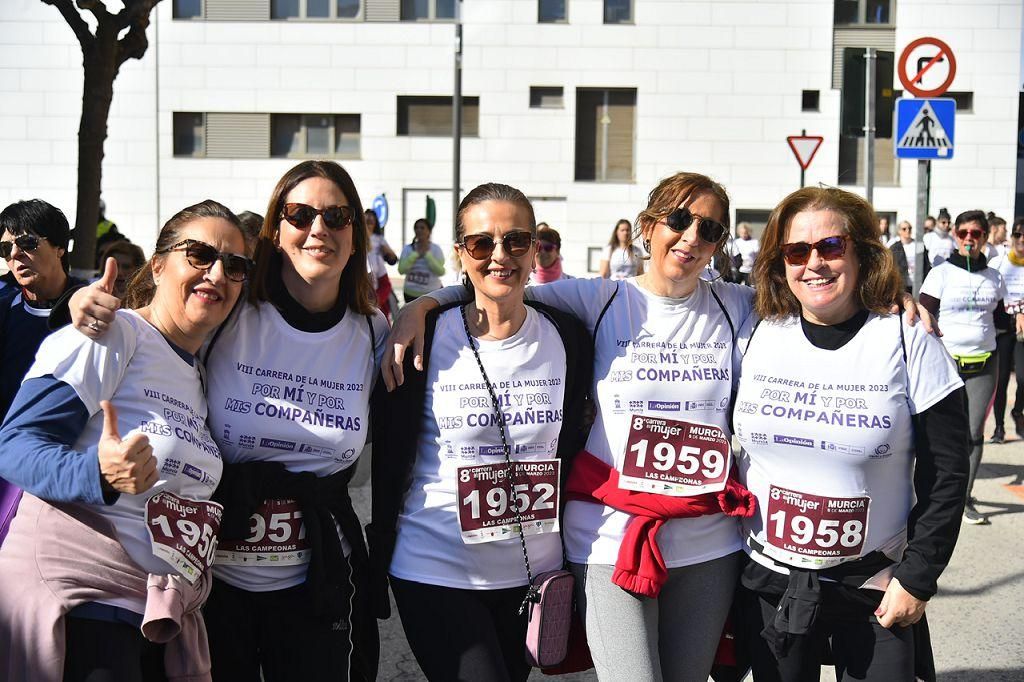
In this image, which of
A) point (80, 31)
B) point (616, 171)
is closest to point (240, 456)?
point (80, 31)

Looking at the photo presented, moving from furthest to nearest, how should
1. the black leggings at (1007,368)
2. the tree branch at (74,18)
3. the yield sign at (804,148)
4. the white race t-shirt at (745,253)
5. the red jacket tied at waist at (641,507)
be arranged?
the white race t-shirt at (745,253)
the yield sign at (804,148)
the black leggings at (1007,368)
the tree branch at (74,18)
the red jacket tied at waist at (641,507)

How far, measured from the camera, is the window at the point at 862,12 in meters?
25.7

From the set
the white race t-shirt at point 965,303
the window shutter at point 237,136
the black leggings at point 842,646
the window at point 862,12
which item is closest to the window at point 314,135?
the window shutter at point 237,136

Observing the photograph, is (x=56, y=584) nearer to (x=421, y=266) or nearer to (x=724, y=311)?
(x=724, y=311)

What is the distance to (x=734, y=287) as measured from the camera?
3549mm

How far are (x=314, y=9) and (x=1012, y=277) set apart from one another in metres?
20.9

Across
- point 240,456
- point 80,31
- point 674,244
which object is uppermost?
point 80,31

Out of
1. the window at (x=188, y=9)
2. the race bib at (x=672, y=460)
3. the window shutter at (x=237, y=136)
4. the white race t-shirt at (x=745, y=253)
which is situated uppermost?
the window at (x=188, y=9)

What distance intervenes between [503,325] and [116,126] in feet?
83.9

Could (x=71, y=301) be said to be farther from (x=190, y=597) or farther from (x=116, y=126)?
(x=116, y=126)

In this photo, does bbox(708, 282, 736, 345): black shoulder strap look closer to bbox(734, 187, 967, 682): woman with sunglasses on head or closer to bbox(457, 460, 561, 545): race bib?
bbox(734, 187, 967, 682): woman with sunglasses on head

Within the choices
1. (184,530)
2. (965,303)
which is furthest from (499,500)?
(965,303)

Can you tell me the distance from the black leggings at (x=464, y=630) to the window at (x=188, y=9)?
25.7 m

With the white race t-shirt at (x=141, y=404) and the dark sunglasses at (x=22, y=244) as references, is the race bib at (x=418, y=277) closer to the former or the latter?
the dark sunglasses at (x=22, y=244)
